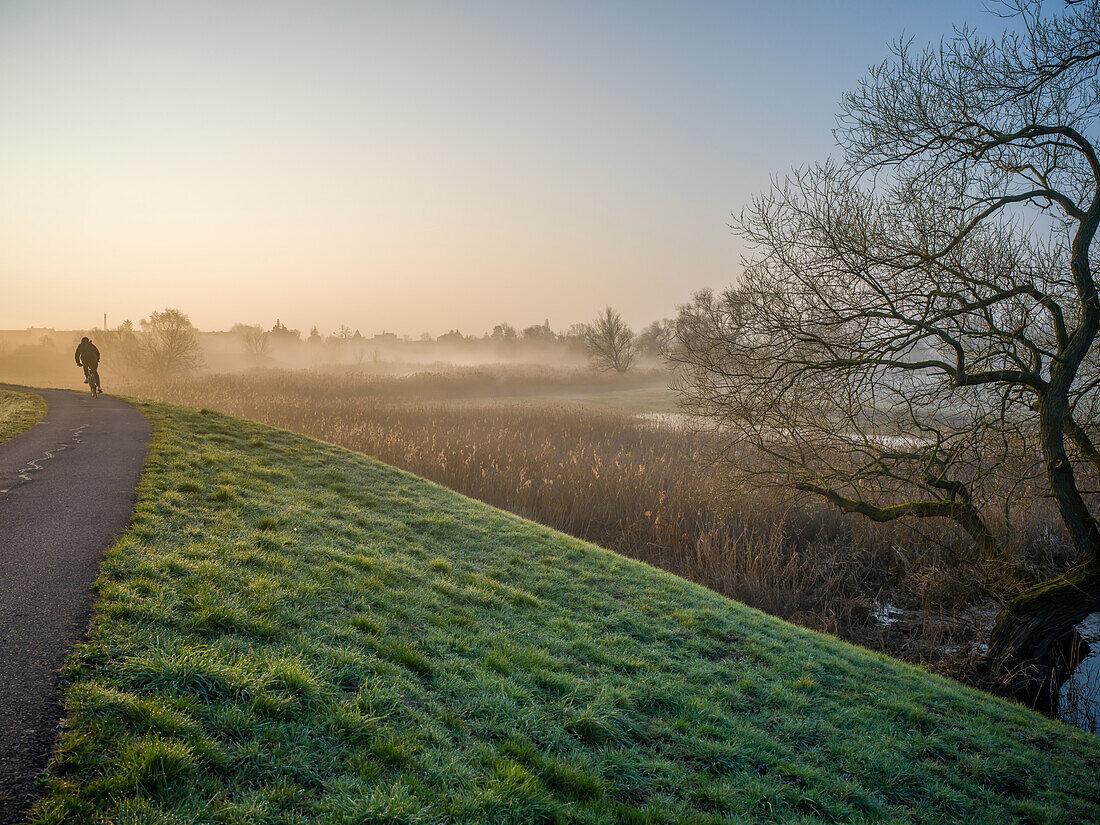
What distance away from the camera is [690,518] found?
13469 millimetres

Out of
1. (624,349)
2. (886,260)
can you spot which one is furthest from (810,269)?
(624,349)

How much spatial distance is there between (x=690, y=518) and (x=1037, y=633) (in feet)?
21.3

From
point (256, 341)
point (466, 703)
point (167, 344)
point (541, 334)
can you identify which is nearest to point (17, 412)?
point (466, 703)

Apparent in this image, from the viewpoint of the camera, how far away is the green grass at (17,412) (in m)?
11.4

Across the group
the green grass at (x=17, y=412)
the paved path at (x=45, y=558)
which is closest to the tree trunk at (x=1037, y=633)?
the paved path at (x=45, y=558)

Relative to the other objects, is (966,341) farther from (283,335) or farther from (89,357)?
(283,335)

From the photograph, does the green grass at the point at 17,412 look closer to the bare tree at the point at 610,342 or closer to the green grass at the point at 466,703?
the green grass at the point at 466,703

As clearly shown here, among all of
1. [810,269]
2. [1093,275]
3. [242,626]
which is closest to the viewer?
[242,626]

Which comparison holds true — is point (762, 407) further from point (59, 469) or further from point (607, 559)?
point (59, 469)

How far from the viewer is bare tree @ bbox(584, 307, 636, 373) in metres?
56.8

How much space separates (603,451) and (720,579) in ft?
28.1

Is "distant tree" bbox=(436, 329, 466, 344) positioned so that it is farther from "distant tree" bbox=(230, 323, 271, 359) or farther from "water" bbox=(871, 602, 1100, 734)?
A: "water" bbox=(871, 602, 1100, 734)

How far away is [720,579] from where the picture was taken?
435 inches

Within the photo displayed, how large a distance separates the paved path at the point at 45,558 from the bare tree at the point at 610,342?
4819 centimetres
